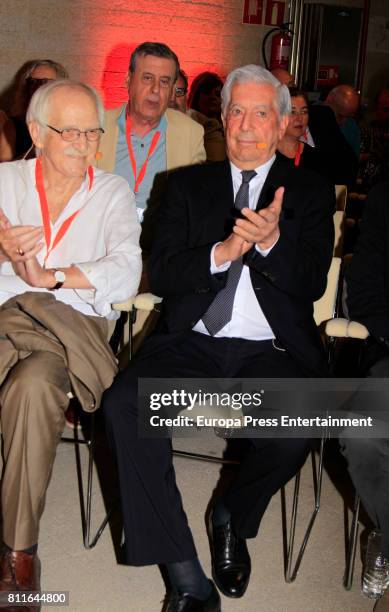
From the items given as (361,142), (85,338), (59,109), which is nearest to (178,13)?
(361,142)

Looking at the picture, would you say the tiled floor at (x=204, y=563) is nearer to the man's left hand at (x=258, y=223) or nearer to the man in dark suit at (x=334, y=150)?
the man's left hand at (x=258, y=223)

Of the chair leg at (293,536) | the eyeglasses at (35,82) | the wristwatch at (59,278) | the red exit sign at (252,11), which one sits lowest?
the chair leg at (293,536)

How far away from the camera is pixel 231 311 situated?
2602mm

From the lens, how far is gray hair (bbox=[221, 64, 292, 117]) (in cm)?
260

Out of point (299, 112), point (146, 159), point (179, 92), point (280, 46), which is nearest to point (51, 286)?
point (146, 159)

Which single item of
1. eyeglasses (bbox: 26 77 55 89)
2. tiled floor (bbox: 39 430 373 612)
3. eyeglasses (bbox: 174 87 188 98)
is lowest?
tiled floor (bbox: 39 430 373 612)

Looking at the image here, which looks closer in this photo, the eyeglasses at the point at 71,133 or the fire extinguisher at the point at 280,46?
the eyeglasses at the point at 71,133

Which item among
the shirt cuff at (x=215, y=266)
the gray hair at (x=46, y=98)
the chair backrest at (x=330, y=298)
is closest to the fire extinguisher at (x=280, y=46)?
the chair backrest at (x=330, y=298)

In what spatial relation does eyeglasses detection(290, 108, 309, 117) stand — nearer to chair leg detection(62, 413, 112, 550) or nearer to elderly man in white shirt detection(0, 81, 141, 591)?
elderly man in white shirt detection(0, 81, 141, 591)

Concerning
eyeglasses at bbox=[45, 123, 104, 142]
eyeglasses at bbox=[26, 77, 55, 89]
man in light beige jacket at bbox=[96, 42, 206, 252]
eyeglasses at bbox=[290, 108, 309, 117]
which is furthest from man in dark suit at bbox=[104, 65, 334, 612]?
eyeglasses at bbox=[26, 77, 55, 89]

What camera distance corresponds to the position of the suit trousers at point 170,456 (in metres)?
2.31

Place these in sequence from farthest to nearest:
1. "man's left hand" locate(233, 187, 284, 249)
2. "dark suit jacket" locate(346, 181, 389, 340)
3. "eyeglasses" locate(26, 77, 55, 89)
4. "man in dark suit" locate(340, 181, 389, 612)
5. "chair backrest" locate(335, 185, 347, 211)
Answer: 1. "eyeglasses" locate(26, 77, 55, 89)
2. "chair backrest" locate(335, 185, 347, 211)
3. "dark suit jacket" locate(346, 181, 389, 340)
4. "man in dark suit" locate(340, 181, 389, 612)
5. "man's left hand" locate(233, 187, 284, 249)

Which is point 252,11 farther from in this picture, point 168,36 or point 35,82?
point 35,82

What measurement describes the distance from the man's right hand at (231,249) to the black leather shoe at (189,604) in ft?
3.38
